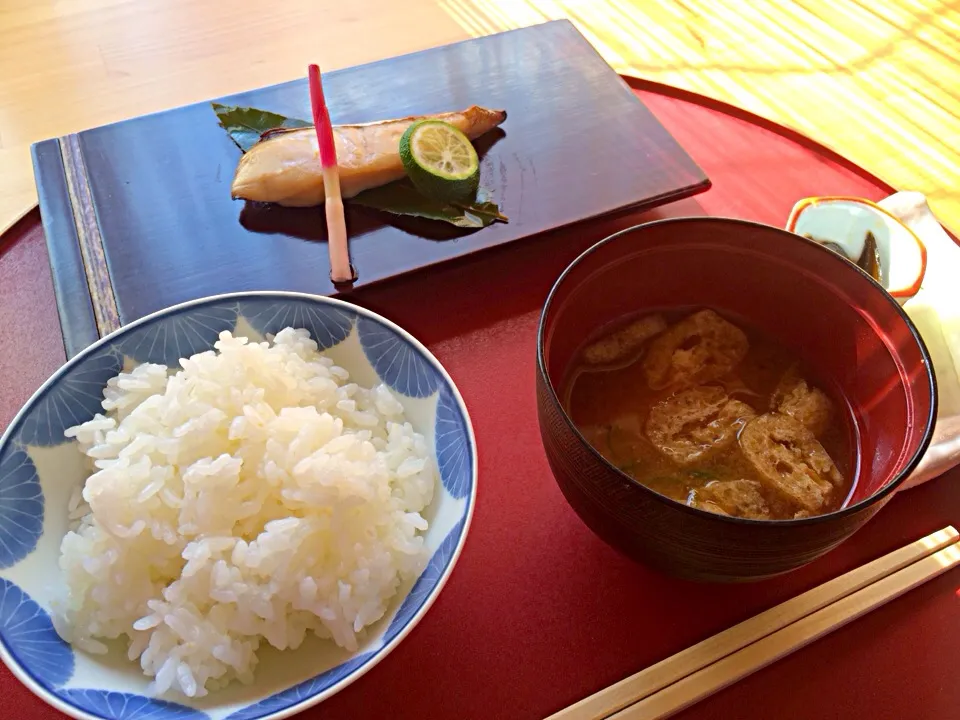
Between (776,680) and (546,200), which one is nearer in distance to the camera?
(776,680)

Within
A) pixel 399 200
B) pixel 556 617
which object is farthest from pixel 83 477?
pixel 399 200

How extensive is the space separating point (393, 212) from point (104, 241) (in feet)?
1.73

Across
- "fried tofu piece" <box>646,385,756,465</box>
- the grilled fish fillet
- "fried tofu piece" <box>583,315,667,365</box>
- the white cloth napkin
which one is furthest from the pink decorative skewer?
the white cloth napkin

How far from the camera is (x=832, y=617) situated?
0.90 metres

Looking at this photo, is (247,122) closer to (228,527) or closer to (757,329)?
(228,527)

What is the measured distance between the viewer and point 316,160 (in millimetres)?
1468

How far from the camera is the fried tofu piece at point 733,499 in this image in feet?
2.64

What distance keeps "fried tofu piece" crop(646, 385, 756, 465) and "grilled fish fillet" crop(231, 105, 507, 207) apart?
82 centimetres

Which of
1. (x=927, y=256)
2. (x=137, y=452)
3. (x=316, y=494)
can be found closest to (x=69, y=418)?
(x=137, y=452)

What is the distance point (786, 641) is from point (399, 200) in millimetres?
1003

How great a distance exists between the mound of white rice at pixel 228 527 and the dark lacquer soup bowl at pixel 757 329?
0.77 ft

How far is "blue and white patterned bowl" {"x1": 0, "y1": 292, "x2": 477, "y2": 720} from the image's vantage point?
0.75 meters

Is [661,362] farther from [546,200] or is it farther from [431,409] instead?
[546,200]

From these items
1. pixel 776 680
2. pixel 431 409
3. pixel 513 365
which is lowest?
pixel 776 680
